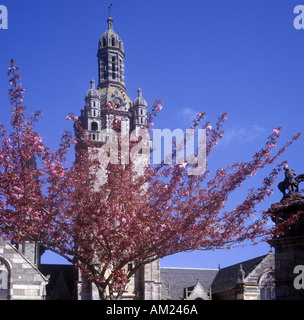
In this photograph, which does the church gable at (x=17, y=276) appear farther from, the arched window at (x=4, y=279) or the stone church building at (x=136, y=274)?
the stone church building at (x=136, y=274)

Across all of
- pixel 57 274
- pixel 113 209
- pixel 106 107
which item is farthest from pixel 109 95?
pixel 113 209

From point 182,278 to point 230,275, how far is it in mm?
7139

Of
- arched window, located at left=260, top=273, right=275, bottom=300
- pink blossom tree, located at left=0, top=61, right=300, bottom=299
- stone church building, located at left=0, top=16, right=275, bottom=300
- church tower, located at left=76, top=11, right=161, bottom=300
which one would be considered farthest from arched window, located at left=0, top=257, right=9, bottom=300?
arched window, located at left=260, top=273, right=275, bottom=300

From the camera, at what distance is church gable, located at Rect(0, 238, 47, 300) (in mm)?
22969

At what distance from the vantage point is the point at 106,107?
187ft

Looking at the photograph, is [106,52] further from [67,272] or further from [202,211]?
[202,211]

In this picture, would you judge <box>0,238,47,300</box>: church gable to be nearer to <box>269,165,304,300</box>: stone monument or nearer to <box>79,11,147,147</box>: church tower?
<box>269,165,304,300</box>: stone monument

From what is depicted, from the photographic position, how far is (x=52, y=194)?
17.7 m

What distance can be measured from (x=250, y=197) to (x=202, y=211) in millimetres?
1860

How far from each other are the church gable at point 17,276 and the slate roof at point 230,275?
33658 millimetres

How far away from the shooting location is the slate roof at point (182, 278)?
62.0 metres

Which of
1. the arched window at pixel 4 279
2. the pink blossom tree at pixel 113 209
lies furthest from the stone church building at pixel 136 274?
the pink blossom tree at pixel 113 209

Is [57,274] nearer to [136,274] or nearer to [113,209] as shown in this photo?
[136,274]
